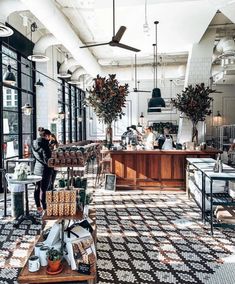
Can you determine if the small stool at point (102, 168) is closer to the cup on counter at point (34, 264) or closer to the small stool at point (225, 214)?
the small stool at point (225, 214)

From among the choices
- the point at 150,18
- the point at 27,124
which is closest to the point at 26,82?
the point at 27,124

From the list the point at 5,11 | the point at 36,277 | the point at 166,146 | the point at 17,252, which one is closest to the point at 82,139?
the point at 166,146

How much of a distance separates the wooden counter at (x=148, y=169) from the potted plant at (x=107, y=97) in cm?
101

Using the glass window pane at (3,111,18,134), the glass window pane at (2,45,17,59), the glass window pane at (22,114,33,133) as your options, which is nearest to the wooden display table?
the glass window pane at (3,111,18,134)

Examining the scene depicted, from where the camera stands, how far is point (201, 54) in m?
8.54

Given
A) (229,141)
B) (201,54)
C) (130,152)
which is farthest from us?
(229,141)

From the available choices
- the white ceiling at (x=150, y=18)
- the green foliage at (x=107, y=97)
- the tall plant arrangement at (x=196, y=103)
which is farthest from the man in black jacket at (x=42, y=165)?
the tall plant arrangement at (x=196, y=103)

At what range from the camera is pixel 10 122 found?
26.7 ft

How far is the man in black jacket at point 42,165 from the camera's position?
538 cm

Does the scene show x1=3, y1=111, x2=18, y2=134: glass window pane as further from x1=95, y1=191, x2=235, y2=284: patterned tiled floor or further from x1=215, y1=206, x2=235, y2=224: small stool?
x1=215, y1=206, x2=235, y2=224: small stool

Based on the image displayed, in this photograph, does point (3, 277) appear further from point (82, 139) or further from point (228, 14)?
point (82, 139)

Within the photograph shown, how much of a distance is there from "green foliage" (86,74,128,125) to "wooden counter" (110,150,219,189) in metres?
1.01

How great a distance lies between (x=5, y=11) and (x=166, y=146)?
4.94m

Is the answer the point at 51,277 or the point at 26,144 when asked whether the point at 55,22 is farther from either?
the point at 51,277
